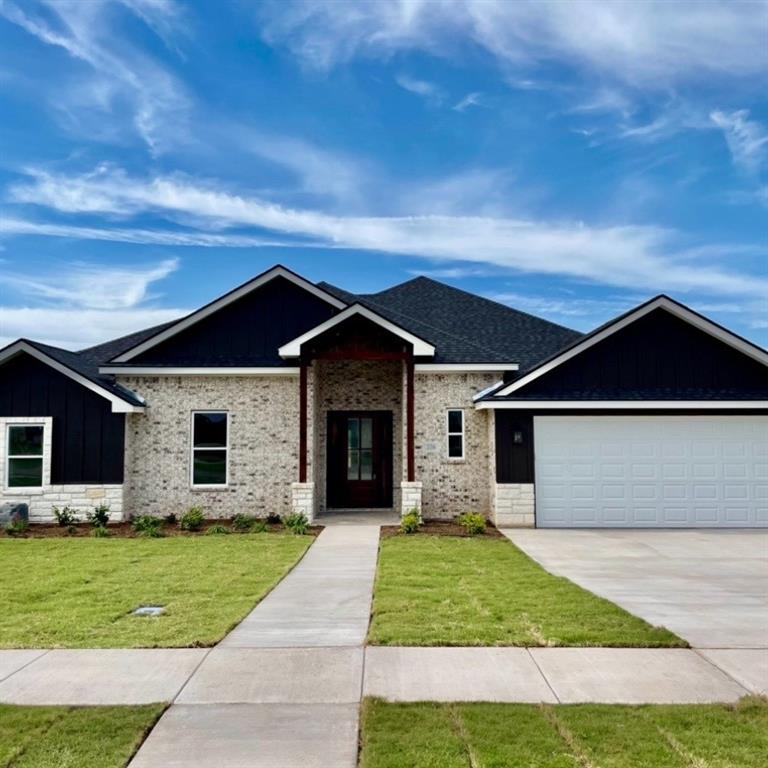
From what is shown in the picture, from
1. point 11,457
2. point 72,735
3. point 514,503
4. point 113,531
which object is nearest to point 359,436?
point 514,503

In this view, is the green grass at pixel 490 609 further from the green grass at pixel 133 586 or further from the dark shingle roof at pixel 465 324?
the dark shingle roof at pixel 465 324

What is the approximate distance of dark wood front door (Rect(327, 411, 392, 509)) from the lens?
17.7 metres

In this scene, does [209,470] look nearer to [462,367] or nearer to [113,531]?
[113,531]

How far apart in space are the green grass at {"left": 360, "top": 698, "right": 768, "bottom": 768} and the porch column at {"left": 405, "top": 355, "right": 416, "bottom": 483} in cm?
1074

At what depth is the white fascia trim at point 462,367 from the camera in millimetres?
16172

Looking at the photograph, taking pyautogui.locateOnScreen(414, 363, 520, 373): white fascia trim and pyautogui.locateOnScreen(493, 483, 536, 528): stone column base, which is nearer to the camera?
pyautogui.locateOnScreen(493, 483, 536, 528): stone column base

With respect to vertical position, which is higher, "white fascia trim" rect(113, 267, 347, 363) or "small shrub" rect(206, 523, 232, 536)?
"white fascia trim" rect(113, 267, 347, 363)

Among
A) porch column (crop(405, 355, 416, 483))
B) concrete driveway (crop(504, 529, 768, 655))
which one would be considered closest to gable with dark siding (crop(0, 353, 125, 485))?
porch column (crop(405, 355, 416, 483))

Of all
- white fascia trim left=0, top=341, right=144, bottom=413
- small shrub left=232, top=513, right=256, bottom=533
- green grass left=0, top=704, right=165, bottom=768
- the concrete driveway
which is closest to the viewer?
green grass left=0, top=704, right=165, bottom=768

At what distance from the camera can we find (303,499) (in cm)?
1519

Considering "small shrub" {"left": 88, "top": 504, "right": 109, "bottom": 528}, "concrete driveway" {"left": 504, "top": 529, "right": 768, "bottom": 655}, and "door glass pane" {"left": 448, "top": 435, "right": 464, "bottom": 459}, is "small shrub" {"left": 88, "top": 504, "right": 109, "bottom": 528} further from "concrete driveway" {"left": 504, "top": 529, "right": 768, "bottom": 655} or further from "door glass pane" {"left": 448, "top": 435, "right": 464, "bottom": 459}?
"concrete driveway" {"left": 504, "top": 529, "right": 768, "bottom": 655}

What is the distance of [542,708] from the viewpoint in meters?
4.62

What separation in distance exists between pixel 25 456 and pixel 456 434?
1028cm

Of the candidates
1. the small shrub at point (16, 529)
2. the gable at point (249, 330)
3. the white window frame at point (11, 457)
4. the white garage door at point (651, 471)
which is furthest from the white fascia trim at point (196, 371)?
the white garage door at point (651, 471)
